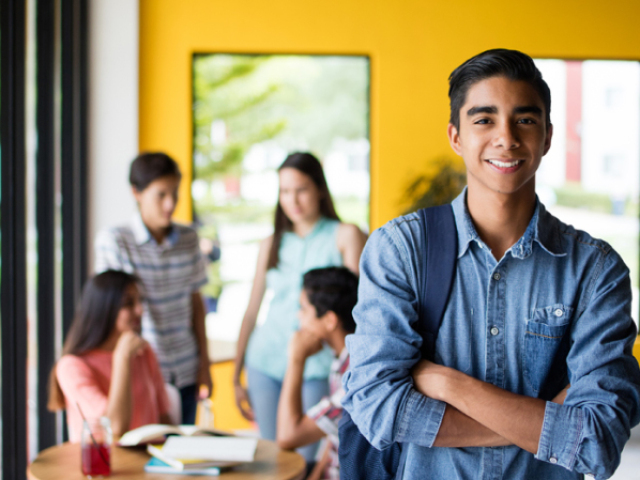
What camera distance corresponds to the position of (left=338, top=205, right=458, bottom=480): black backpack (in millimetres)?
1113

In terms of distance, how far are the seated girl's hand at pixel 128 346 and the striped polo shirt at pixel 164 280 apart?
0.44 m

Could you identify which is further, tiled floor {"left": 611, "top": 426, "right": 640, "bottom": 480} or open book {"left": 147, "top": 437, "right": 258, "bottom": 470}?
open book {"left": 147, "top": 437, "right": 258, "bottom": 470}

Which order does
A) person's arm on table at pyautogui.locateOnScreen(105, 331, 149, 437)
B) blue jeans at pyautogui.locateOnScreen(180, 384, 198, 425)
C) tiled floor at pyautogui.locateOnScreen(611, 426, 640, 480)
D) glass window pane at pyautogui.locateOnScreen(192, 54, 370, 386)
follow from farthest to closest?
glass window pane at pyautogui.locateOnScreen(192, 54, 370, 386) < blue jeans at pyautogui.locateOnScreen(180, 384, 198, 425) < person's arm on table at pyautogui.locateOnScreen(105, 331, 149, 437) < tiled floor at pyautogui.locateOnScreen(611, 426, 640, 480)

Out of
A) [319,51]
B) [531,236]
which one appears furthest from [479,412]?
[319,51]

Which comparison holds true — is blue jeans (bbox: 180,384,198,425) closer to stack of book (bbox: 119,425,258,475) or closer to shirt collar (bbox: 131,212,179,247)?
shirt collar (bbox: 131,212,179,247)

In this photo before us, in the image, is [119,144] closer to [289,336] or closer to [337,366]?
[289,336]

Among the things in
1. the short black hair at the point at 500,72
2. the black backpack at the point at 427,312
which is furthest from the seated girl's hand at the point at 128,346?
the short black hair at the point at 500,72

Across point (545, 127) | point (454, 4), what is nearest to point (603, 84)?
point (454, 4)

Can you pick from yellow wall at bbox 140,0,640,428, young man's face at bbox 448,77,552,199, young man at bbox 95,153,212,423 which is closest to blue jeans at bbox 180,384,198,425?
young man at bbox 95,153,212,423

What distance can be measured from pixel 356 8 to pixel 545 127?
100 inches

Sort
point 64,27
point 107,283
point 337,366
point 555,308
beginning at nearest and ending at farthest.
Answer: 1. point 555,308
2. point 337,366
3. point 107,283
4. point 64,27

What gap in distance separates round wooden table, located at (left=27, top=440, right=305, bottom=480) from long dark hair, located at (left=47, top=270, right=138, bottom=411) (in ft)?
1.27

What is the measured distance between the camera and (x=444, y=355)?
1.12 metres

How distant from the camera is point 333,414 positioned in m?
1.96
